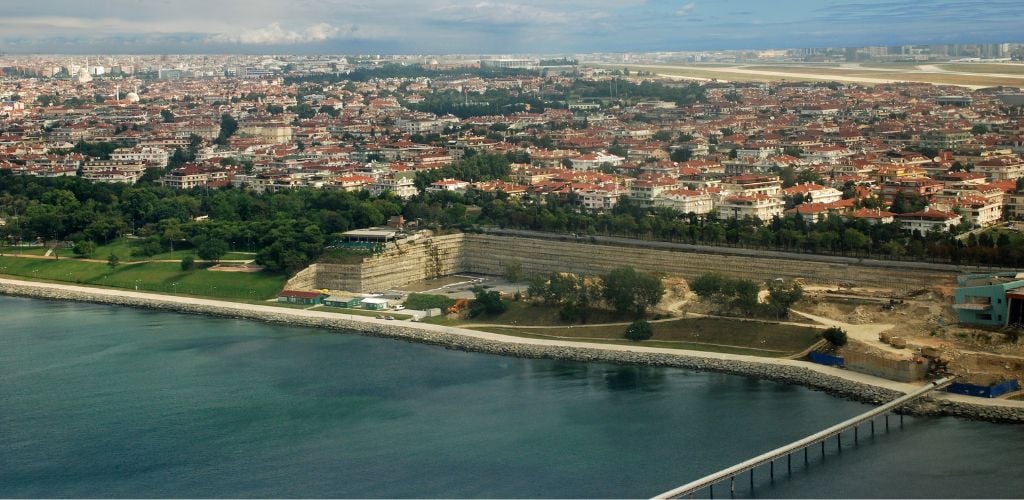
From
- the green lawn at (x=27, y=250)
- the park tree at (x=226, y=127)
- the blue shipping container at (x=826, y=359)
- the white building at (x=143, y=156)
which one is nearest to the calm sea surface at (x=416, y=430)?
the blue shipping container at (x=826, y=359)

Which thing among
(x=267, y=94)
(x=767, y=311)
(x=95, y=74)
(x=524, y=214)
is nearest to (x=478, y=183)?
(x=524, y=214)

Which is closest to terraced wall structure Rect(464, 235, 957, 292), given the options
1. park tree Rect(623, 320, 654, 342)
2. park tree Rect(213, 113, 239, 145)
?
park tree Rect(623, 320, 654, 342)

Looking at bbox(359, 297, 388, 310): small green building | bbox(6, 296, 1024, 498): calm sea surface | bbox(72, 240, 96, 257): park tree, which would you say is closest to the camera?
bbox(6, 296, 1024, 498): calm sea surface

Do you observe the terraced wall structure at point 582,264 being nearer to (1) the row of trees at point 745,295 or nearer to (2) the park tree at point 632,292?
(1) the row of trees at point 745,295

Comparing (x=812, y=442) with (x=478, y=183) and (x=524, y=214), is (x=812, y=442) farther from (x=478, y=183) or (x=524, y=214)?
(x=478, y=183)

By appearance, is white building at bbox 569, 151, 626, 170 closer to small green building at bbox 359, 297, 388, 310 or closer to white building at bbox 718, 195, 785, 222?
white building at bbox 718, 195, 785, 222

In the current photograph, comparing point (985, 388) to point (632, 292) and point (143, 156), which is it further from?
point (143, 156)

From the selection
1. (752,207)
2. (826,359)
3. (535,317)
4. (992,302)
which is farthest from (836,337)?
(752,207)
